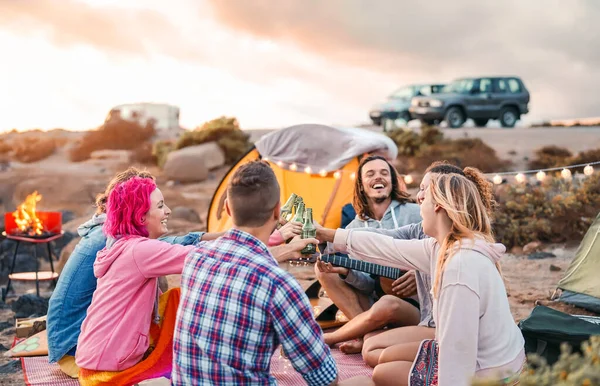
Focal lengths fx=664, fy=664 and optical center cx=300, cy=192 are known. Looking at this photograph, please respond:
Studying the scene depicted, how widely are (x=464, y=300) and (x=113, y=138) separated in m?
24.0

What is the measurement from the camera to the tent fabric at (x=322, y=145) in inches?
289

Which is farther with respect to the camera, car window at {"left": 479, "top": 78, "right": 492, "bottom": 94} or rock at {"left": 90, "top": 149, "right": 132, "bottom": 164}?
rock at {"left": 90, "top": 149, "right": 132, "bottom": 164}

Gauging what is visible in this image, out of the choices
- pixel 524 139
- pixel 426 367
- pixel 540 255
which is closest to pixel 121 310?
pixel 426 367

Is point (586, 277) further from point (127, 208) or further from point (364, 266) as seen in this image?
point (127, 208)

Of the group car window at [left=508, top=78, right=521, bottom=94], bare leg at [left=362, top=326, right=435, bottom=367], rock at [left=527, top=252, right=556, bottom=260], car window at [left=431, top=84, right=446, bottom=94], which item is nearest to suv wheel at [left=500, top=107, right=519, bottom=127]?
car window at [left=508, top=78, right=521, bottom=94]

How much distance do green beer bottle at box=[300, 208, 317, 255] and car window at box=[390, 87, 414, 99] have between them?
18351 mm

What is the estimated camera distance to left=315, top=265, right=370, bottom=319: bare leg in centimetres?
498

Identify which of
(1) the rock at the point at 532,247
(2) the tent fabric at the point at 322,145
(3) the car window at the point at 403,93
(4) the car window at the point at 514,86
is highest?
(4) the car window at the point at 514,86

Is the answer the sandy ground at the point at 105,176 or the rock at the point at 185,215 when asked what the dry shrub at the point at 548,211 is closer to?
the sandy ground at the point at 105,176

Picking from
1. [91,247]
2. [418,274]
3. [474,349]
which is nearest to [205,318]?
[474,349]

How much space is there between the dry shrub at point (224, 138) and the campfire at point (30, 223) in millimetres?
12926

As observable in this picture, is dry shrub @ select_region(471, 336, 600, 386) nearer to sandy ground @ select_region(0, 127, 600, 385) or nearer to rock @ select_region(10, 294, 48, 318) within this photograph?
rock @ select_region(10, 294, 48, 318)

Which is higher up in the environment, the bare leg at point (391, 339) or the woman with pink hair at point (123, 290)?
the woman with pink hair at point (123, 290)

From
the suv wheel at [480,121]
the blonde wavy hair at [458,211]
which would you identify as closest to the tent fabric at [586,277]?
the blonde wavy hair at [458,211]
